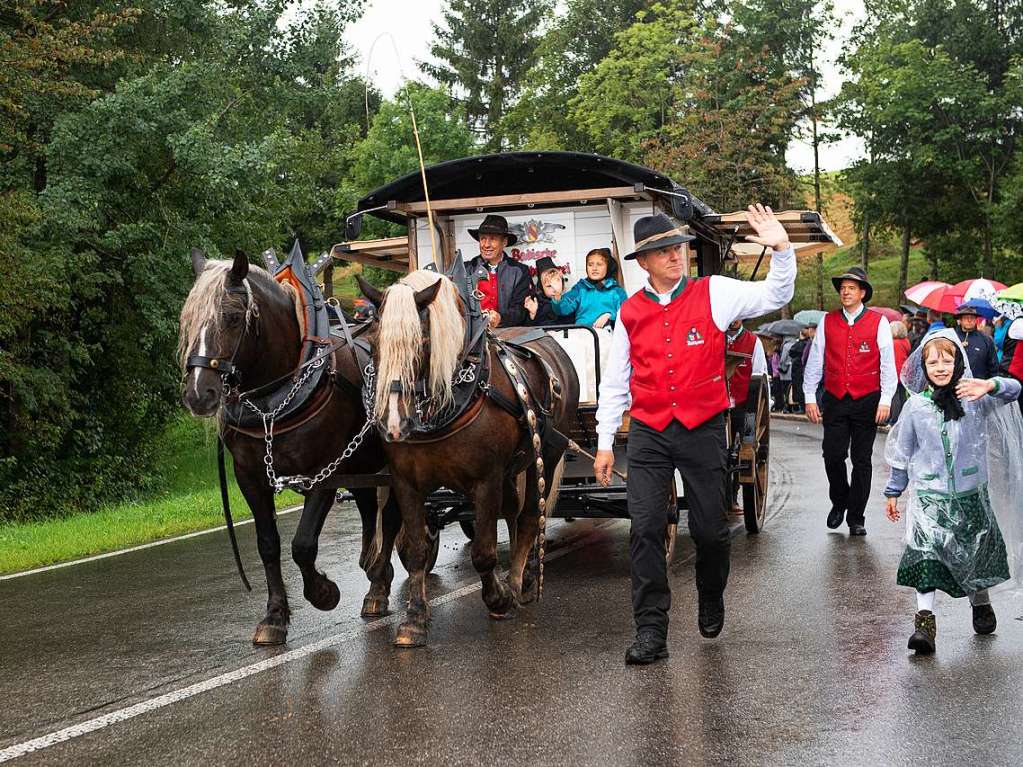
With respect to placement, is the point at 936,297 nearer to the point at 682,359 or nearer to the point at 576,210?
the point at 576,210

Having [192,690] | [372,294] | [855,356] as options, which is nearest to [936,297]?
[855,356]

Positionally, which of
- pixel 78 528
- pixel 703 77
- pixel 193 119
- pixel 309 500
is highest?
pixel 703 77

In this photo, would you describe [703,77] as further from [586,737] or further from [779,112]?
[586,737]

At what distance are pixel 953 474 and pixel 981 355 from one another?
7.57 m

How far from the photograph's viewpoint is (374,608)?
7.63 m

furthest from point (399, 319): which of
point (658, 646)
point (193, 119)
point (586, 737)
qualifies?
point (193, 119)

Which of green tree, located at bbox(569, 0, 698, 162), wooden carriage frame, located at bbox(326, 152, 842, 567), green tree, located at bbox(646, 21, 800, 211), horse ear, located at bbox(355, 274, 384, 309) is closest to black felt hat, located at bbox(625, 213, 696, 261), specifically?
horse ear, located at bbox(355, 274, 384, 309)

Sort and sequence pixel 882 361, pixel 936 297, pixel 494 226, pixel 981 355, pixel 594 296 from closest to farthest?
pixel 494 226
pixel 594 296
pixel 882 361
pixel 981 355
pixel 936 297

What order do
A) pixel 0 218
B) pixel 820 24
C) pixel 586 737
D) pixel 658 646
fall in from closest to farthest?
pixel 586 737 → pixel 658 646 → pixel 0 218 → pixel 820 24

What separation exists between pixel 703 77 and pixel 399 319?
3684 centimetres

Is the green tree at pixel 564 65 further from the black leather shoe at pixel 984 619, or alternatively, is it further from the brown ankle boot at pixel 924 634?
the brown ankle boot at pixel 924 634

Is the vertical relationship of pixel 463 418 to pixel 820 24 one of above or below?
below

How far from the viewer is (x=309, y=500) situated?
7211 mm

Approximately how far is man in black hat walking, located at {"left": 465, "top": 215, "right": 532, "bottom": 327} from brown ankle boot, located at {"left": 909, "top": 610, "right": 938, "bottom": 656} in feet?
12.6
